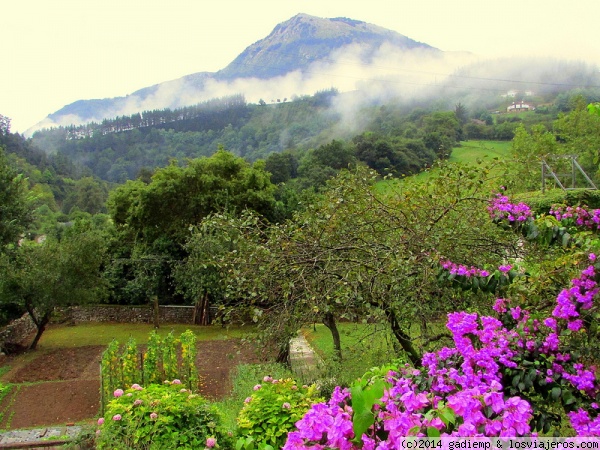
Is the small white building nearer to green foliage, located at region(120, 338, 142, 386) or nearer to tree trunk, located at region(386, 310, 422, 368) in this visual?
green foliage, located at region(120, 338, 142, 386)

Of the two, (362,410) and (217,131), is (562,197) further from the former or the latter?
(217,131)

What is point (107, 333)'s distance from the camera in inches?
811

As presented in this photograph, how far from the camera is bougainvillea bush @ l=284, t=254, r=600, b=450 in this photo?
1971 millimetres

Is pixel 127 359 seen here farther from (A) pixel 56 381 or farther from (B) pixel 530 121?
(B) pixel 530 121

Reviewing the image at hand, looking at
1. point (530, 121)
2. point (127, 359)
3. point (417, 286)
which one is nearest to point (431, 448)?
point (417, 286)

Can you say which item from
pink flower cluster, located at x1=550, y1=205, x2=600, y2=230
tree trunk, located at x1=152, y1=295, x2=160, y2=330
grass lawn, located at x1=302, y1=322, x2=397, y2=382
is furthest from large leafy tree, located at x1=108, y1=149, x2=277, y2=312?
pink flower cluster, located at x1=550, y1=205, x2=600, y2=230

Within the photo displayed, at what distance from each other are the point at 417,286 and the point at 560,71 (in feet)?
443

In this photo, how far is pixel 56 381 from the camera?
1298 centimetres

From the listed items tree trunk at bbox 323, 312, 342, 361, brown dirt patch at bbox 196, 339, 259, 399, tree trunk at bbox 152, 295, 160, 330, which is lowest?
tree trunk at bbox 152, 295, 160, 330

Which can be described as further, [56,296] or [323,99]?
[323,99]

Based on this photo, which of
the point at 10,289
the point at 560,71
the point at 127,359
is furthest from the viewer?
the point at 560,71

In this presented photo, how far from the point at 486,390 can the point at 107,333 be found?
20.7 meters

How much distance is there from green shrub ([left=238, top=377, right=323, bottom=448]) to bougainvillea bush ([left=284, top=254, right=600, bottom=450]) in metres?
1.42

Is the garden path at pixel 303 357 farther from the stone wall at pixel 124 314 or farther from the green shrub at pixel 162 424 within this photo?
the stone wall at pixel 124 314
